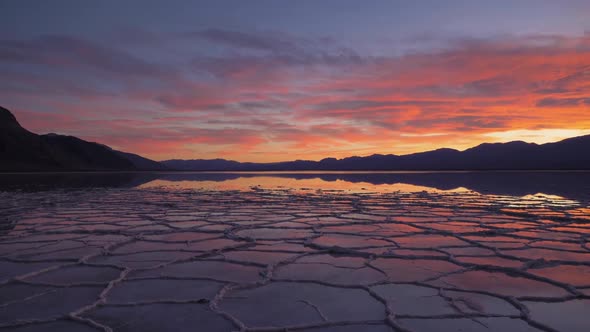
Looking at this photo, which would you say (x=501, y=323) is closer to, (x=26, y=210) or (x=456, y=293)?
(x=456, y=293)

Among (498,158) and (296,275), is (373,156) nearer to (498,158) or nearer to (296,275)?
(498,158)

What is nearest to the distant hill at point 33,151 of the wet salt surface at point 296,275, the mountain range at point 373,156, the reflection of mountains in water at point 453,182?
the mountain range at point 373,156

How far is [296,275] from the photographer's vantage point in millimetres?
2664

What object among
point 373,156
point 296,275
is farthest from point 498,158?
point 296,275

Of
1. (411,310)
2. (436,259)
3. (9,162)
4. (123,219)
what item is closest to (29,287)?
(411,310)

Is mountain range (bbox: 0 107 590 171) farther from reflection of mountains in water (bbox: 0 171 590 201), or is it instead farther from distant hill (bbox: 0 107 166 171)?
reflection of mountains in water (bbox: 0 171 590 201)

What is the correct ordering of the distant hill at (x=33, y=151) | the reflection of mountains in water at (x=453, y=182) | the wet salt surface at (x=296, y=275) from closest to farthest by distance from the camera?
the wet salt surface at (x=296, y=275) → the reflection of mountains in water at (x=453, y=182) → the distant hill at (x=33, y=151)

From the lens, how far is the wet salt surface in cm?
193

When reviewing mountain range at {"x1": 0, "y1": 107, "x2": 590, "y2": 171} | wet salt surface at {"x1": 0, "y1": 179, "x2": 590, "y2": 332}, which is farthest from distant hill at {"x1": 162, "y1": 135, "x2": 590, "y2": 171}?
wet salt surface at {"x1": 0, "y1": 179, "x2": 590, "y2": 332}

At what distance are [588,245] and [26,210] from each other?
284 inches

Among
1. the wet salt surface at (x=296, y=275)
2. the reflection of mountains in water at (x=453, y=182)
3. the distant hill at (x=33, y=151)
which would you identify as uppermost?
the distant hill at (x=33, y=151)

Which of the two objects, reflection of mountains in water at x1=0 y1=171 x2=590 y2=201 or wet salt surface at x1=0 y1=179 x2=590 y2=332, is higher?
reflection of mountains in water at x1=0 y1=171 x2=590 y2=201

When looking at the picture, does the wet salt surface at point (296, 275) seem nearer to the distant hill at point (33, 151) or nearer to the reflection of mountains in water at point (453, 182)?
the reflection of mountains in water at point (453, 182)

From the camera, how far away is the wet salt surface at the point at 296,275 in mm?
1927
